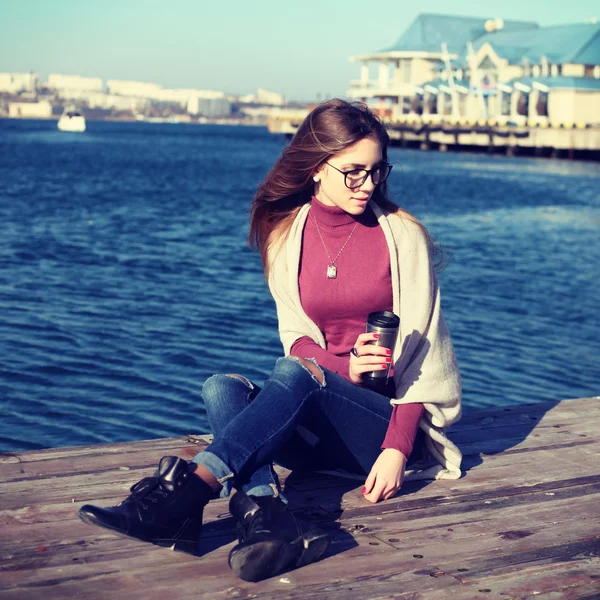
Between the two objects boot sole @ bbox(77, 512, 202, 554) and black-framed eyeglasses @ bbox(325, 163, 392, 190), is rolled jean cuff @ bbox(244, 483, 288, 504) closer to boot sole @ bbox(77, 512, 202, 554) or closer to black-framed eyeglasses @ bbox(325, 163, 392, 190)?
boot sole @ bbox(77, 512, 202, 554)

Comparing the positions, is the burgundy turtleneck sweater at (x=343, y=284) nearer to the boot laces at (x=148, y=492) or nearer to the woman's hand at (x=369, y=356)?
the woman's hand at (x=369, y=356)

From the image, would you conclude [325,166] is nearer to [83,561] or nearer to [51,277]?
[83,561]

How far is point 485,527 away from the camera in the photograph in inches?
140

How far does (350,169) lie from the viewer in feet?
12.2

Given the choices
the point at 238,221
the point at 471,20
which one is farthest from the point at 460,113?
the point at 238,221

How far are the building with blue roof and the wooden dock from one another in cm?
6655

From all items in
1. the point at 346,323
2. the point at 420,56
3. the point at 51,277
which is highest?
the point at 420,56

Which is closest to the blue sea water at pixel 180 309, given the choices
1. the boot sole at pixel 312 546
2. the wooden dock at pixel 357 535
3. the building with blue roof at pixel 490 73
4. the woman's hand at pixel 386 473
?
the woman's hand at pixel 386 473

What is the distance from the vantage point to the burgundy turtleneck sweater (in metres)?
3.76

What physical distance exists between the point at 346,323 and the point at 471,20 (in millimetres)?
104254

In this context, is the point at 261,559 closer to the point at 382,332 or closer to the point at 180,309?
the point at 382,332

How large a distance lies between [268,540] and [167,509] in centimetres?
34

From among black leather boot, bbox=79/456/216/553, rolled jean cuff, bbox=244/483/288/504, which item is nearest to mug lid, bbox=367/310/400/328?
rolled jean cuff, bbox=244/483/288/504

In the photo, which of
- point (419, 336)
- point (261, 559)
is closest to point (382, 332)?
point (419, 336)
